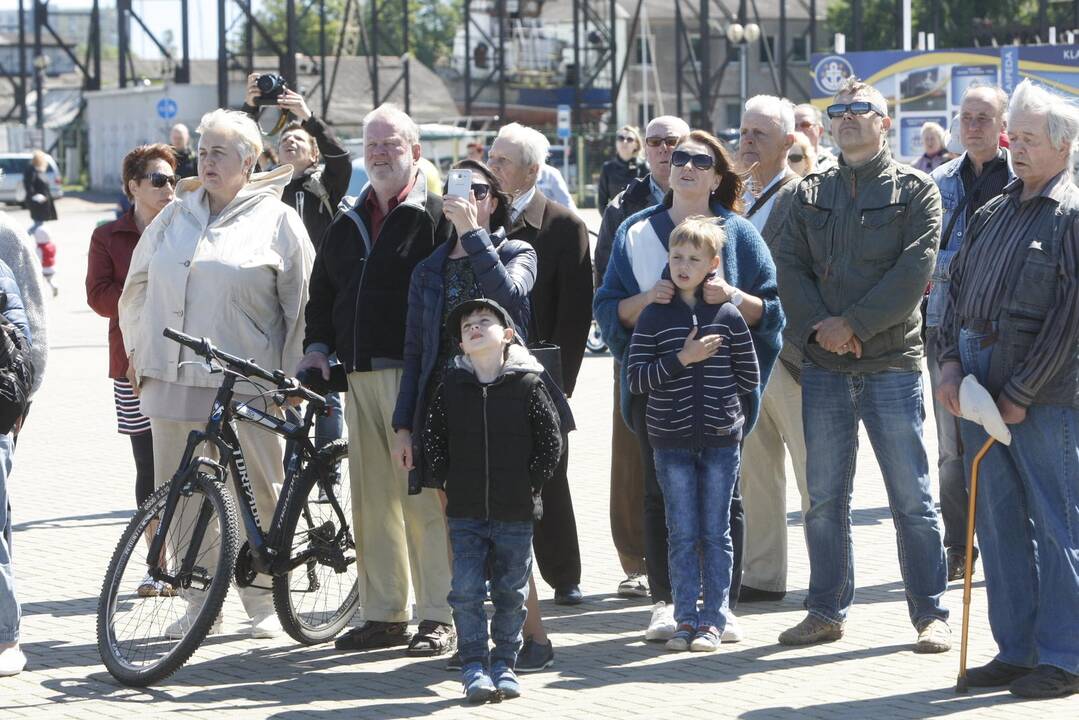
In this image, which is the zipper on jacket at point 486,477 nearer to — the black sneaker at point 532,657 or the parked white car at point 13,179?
the black sneaker at point 532,657

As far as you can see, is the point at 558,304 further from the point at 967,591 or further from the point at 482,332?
the point at 967,591

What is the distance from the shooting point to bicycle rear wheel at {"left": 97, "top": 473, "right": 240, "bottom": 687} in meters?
6.46

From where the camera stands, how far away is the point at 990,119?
26.3ft

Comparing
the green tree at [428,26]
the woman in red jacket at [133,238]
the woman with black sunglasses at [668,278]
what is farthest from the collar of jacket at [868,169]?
the green tree at [428,26]

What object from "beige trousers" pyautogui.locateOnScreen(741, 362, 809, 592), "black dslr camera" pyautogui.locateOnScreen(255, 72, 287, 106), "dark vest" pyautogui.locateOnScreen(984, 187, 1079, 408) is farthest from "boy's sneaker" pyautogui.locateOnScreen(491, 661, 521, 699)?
"black dslr camera" pyautogui.locateOnScreen(255, 72, 287, 106)

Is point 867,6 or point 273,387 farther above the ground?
point 867,6

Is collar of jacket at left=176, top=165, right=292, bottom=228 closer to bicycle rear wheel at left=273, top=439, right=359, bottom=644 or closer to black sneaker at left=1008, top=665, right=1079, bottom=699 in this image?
bicycle rear wheel at left=273, top=439, right=359, bottom=644

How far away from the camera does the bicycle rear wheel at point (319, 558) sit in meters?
6.92

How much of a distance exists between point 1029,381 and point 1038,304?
261 millimetres

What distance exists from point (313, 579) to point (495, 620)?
1091 mm

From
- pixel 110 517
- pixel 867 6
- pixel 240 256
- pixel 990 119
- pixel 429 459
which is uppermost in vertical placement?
pixel 867 6

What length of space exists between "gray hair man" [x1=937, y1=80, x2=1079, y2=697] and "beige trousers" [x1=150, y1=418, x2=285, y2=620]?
278cm

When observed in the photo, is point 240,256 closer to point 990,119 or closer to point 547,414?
point 547,414

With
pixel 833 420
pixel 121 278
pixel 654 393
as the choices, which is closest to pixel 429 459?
pixel 654 393
